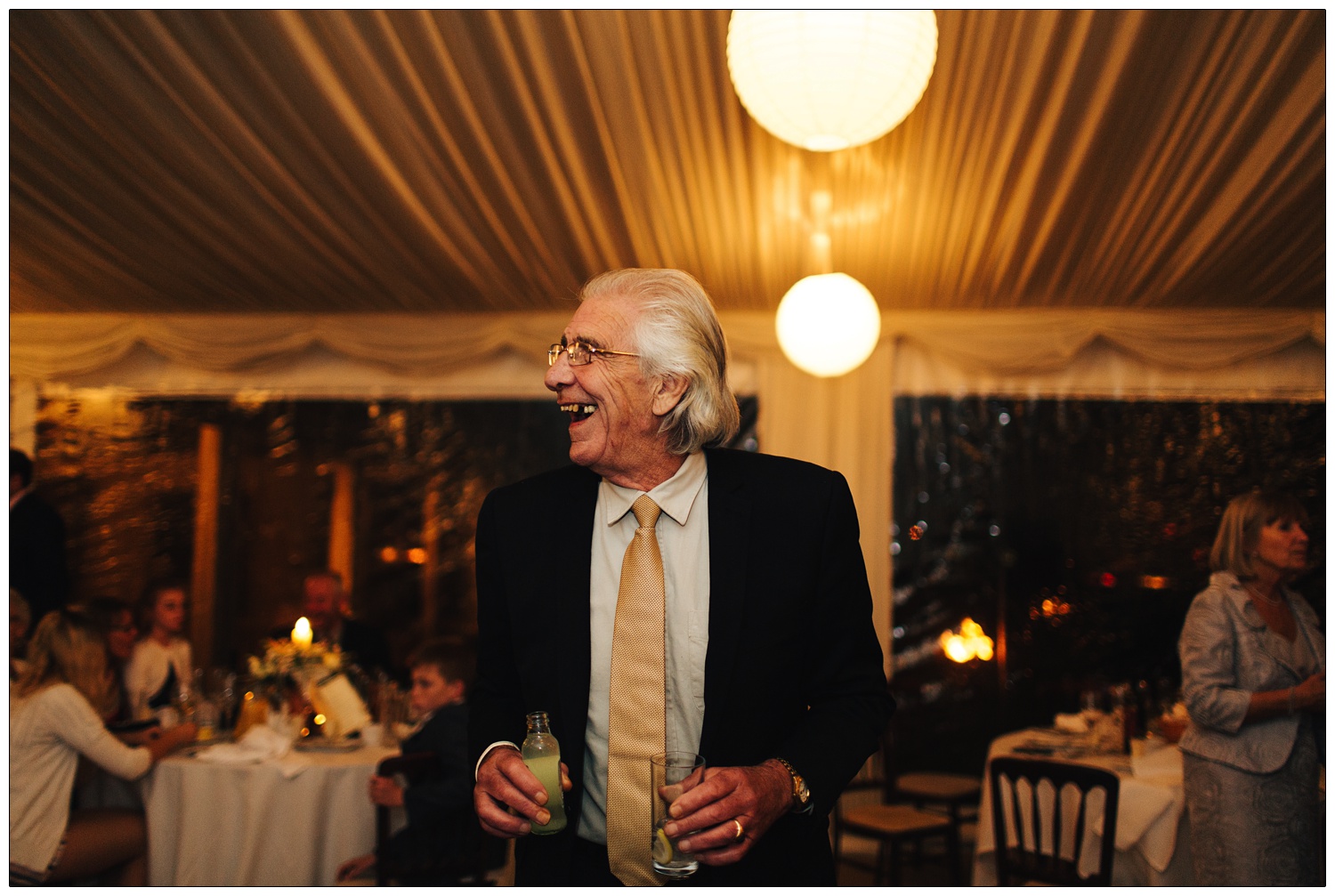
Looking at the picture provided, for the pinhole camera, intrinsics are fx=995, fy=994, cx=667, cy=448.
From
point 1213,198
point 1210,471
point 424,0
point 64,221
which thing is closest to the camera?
point 424,0

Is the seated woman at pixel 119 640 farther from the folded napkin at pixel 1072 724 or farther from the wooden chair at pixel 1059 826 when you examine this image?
the folded napkin at pixel 1072 724

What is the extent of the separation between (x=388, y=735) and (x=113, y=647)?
5.17 feet

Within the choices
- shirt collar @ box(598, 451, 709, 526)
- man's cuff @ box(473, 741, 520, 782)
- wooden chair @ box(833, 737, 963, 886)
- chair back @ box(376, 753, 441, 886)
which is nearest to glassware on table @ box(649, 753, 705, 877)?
man's cuff @ box(473, 741, 520, 782)

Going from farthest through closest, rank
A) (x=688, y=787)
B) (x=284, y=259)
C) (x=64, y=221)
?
1. (x=284, y=259)
2. (x=64, y=221)
3. (x=688, y=787)

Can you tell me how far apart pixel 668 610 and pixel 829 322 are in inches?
112

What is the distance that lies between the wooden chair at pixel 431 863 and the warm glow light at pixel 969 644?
3.34m

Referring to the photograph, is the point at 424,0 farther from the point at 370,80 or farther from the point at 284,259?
the point at 284,259

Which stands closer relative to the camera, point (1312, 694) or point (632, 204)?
point (1312, 694)

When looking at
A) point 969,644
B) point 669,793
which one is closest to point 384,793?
point 669,793

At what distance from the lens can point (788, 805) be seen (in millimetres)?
1420

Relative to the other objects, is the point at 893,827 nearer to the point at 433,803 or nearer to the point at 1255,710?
the point at 1255,710

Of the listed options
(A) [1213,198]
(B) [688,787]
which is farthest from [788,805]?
(A) [1213,198]

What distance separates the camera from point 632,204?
4.25m

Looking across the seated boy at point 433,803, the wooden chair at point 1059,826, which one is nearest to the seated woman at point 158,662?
the seated boy at point 433,803
